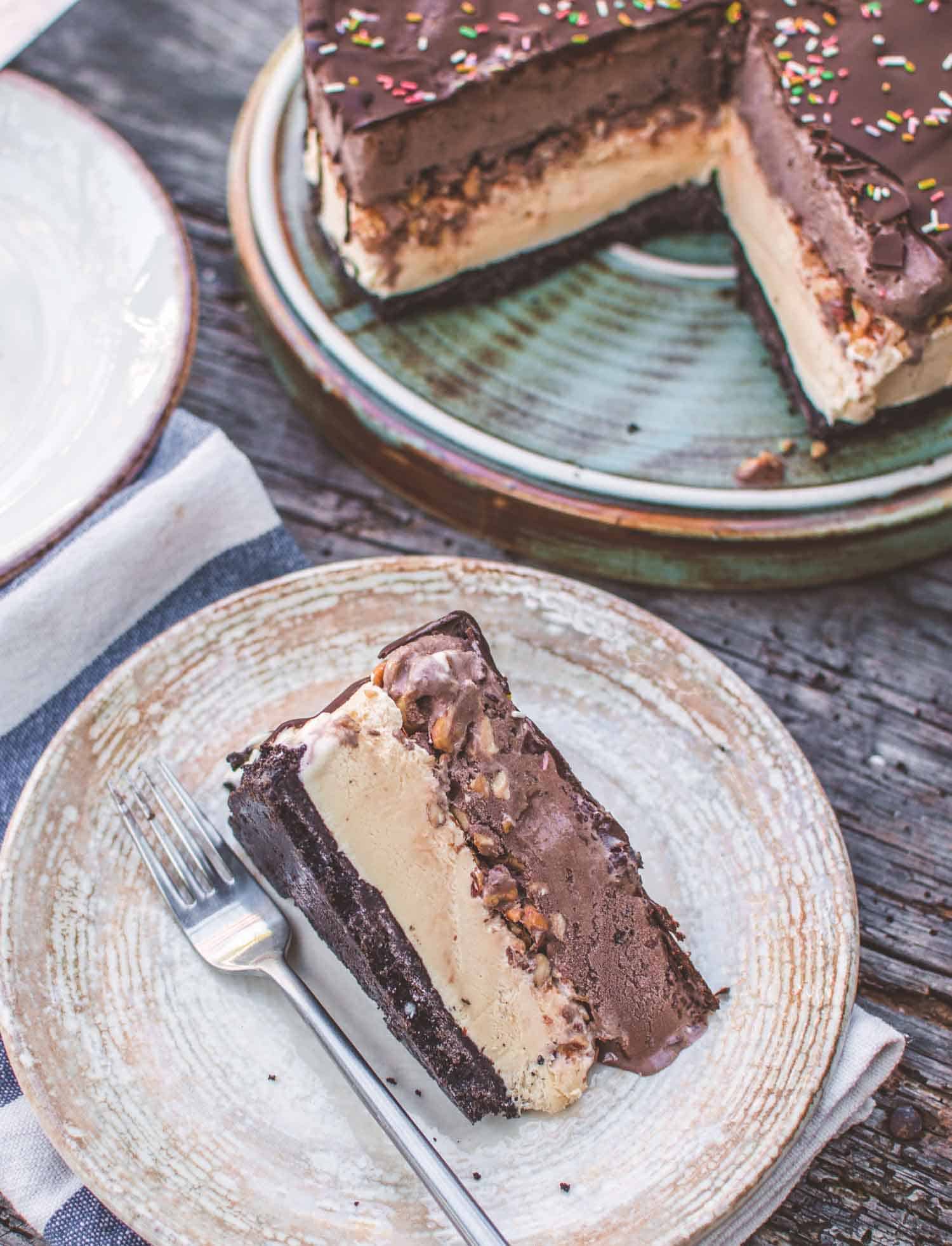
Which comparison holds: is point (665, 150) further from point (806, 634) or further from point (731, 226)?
point (806, 634)

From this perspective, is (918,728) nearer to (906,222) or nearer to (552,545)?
(552,545)

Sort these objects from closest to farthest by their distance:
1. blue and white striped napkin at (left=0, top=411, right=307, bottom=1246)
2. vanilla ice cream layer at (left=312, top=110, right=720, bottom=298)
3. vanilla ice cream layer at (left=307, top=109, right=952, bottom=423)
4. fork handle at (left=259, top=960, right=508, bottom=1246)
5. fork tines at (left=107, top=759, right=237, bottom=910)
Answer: fork handle at (left=259, top=960, right=508, bottom=1246) < fork tines at (left=107, top=759, right=237, bottom=910) < blue and white striped napkin at (left=0, top=411, right=307, bottom=1246) < vanilla ice cream layer at (left=307, top=109, right=952, bottom=423) < vanilla ice cream layer at (left=312, top=110, right=720, bottom=298)

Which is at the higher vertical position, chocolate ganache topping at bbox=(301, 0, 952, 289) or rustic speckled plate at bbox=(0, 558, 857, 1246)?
chocolate ganache topping at bbox=(301, 0, 952, 289)

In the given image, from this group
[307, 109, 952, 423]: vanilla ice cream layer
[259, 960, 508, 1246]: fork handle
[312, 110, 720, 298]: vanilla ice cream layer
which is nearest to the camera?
[259, 960, 508, 1246]: fork handle

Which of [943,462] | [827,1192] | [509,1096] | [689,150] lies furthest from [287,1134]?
[689,150]

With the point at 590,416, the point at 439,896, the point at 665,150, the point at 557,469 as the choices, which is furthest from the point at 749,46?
the point at 439,896

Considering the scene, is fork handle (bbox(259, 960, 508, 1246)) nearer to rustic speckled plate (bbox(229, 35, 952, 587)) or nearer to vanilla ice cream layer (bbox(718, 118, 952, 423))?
rustic speckled plate (bbox(229, 35, 952, 587))

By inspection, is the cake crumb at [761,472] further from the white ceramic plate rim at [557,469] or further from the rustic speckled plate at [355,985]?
the rustic speckled plate at [355,985]

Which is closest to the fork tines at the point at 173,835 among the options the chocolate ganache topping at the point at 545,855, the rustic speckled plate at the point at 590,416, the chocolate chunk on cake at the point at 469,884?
the chocolate chunk on cake at the point at 469,884

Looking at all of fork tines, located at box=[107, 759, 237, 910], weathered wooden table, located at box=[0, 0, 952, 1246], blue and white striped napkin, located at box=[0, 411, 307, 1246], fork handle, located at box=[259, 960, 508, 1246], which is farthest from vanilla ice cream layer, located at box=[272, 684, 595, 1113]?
blue and white striped napkin, located at box=[0, 411, 307, 1246]
